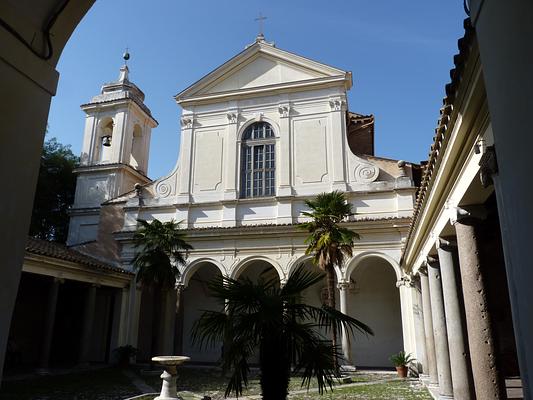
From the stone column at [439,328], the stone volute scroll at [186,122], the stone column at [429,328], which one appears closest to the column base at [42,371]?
the stone volute scroll at [186,122]

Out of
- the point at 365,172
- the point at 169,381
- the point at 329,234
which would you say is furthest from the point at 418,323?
the point at 169,381

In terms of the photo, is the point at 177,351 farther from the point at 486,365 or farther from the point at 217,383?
the point at 486,365

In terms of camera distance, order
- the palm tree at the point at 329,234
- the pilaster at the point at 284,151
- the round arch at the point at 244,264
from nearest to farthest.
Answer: the palm tree at the point at 329,234 → the round arch at the point at 244,264 → the pilaster at the point at 284,151

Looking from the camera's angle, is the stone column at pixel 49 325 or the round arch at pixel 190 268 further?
the round arch at pixel 190 268

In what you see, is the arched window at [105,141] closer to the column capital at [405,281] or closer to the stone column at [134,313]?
the stone column at [134,313]

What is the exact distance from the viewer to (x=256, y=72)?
24328 millimetres

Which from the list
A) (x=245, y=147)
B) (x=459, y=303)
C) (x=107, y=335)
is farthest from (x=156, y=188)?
(x=459, y=303)

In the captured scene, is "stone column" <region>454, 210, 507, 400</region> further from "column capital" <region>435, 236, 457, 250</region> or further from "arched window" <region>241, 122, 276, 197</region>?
"arched window" <region>241, 122, 276, 197</region>

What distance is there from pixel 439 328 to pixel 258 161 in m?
13.8

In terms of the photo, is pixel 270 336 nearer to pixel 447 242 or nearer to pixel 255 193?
pixel 447 242

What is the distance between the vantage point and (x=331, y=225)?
53.3 feet

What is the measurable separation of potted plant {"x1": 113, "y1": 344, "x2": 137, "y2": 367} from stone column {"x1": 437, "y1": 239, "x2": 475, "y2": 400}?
1574 centimetres

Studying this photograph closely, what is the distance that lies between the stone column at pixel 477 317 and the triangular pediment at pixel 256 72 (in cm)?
1774

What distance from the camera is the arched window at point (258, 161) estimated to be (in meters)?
22.4
